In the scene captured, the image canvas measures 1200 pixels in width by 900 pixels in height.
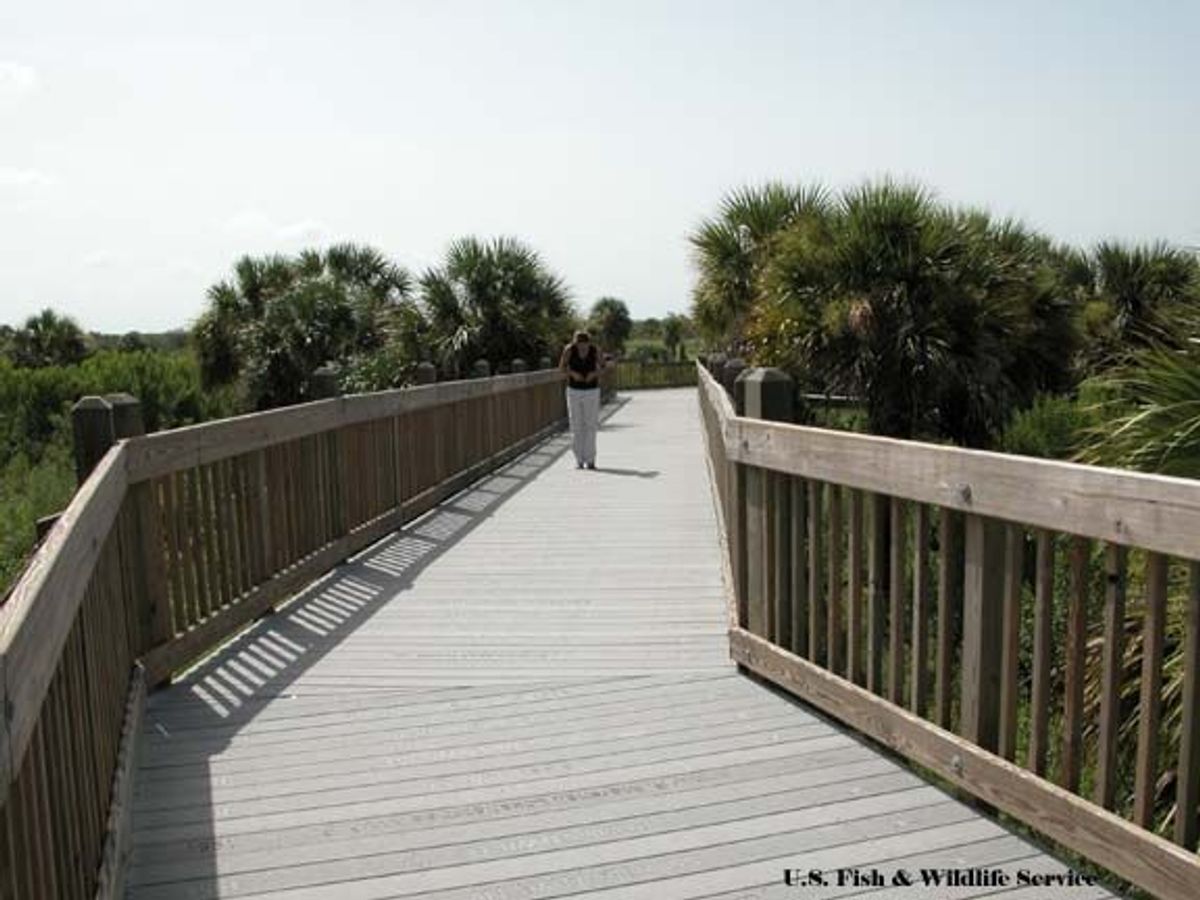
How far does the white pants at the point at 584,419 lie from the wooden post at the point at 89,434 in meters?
7.50

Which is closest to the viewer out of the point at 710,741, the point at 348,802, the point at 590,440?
the point at 348,802

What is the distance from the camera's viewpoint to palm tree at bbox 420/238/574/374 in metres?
20.8

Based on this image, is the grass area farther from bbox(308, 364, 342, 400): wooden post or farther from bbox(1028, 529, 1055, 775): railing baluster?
bbox(1028, 529, 1055, 775): railing baluster

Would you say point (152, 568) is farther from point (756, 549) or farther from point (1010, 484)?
point (1010, 484)

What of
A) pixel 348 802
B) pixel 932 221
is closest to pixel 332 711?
pixel 348 802

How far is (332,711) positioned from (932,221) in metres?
10.9

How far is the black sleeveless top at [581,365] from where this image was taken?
11.6 metres

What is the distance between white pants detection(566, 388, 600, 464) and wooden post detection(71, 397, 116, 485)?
7.50 m

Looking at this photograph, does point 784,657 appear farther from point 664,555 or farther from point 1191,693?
point 664,555

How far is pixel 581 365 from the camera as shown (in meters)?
11.7

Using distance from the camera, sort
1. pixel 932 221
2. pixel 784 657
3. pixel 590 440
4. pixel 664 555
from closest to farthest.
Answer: pixel 784 657 → pixel 664 555 → pixel 590 440 → pixel 932 221

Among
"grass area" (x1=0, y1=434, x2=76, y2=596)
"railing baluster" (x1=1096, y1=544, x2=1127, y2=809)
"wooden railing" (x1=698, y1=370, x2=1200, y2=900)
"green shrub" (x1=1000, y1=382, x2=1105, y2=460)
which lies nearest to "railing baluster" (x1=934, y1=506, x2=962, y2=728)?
"wooden railing" (x1=698, y1=370, x2=1200, y2=900)

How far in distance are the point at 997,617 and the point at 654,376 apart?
3485 centimetres

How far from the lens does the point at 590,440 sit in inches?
486
